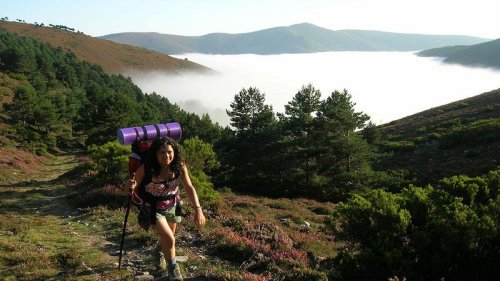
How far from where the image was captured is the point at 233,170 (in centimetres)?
3672

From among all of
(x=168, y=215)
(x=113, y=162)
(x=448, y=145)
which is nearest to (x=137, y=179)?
(x=168, y=215)

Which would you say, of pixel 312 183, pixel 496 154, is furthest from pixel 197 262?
pixel 496 154

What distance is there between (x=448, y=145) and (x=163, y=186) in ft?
154

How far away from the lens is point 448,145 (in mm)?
47125

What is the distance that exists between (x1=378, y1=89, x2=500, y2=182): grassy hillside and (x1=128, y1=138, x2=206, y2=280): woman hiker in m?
35.4

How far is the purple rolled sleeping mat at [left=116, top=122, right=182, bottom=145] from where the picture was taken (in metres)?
6.60

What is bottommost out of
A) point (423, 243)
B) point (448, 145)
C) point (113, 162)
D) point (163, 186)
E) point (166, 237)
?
point (448, 145)

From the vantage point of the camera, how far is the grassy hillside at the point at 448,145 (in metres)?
38.8

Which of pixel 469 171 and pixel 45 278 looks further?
pixel 469 171

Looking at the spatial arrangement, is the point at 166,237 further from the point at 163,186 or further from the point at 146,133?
the point at 146,133

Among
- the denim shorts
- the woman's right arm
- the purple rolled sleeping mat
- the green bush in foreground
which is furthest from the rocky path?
the green bush in foreground

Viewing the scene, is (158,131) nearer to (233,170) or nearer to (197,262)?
(197,262)

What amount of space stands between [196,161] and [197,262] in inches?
446

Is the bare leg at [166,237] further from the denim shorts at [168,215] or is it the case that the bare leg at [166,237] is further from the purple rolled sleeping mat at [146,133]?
the purple rolled sleeping mat at [146,133]
